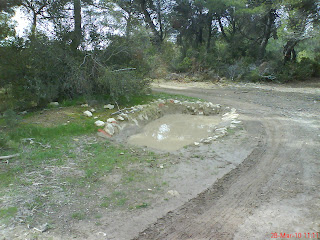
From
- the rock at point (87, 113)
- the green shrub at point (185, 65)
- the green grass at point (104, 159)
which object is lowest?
the green grass at point (104, 159)

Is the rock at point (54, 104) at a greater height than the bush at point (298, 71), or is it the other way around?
the bush at point (298, 71)

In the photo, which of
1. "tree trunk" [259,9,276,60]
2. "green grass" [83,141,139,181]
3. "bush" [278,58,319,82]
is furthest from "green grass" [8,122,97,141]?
"tree trunk" [259,9,276,60]

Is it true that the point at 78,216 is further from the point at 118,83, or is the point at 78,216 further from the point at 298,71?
the point at 298,71

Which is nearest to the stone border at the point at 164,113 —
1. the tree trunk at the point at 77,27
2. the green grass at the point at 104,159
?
the green grass at the point at 104,159

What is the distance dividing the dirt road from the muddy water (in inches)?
70.1

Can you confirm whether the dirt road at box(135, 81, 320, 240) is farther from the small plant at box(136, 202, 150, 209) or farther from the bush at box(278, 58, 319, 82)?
the bush at box(278, 58, 319, 82)

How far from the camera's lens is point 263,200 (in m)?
3.55

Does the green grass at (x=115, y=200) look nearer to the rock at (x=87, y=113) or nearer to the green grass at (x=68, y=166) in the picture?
the green grass at (x=68, y=166)

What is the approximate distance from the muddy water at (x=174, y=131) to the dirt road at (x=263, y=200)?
1.78 m

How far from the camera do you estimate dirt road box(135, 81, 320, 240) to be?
115 inches

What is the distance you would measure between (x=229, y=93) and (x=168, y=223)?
11091 millimetres

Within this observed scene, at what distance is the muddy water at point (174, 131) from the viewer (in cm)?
642
